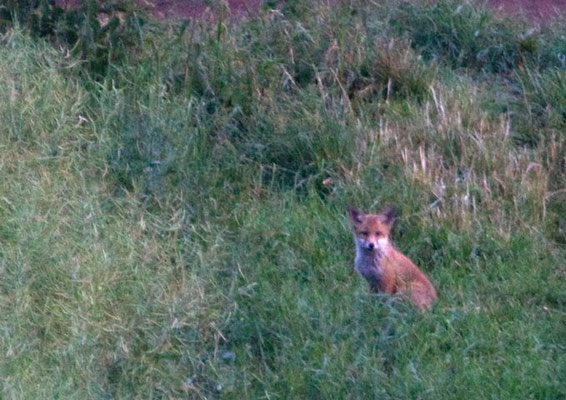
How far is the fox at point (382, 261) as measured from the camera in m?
6.68

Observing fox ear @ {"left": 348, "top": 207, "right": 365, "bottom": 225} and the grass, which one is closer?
the grass

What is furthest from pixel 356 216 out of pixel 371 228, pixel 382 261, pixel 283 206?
pixel 283 206

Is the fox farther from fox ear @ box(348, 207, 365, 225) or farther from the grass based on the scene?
the grass

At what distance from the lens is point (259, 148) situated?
26.9ft

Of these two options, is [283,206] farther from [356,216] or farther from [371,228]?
[371,228]

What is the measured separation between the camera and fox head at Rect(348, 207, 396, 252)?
22.5 feet

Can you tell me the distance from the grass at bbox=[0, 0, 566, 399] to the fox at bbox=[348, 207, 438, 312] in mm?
132

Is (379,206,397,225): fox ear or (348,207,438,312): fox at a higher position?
(379,206,397,225): fox ear

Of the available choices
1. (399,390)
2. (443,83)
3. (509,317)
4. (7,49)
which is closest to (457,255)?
(509,317)

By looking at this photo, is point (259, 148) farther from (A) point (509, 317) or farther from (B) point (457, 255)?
(A) point (509, 317)

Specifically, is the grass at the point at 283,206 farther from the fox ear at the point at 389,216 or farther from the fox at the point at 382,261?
the fox ear at the point at 389,216

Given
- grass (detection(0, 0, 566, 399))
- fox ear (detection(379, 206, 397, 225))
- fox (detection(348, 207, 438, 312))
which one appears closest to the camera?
grass (detection(0, 0, 566, 399))

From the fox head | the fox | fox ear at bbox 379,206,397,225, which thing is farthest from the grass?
fox ear at bbox 379,206,397,225

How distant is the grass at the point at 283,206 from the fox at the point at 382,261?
0.43 feet
